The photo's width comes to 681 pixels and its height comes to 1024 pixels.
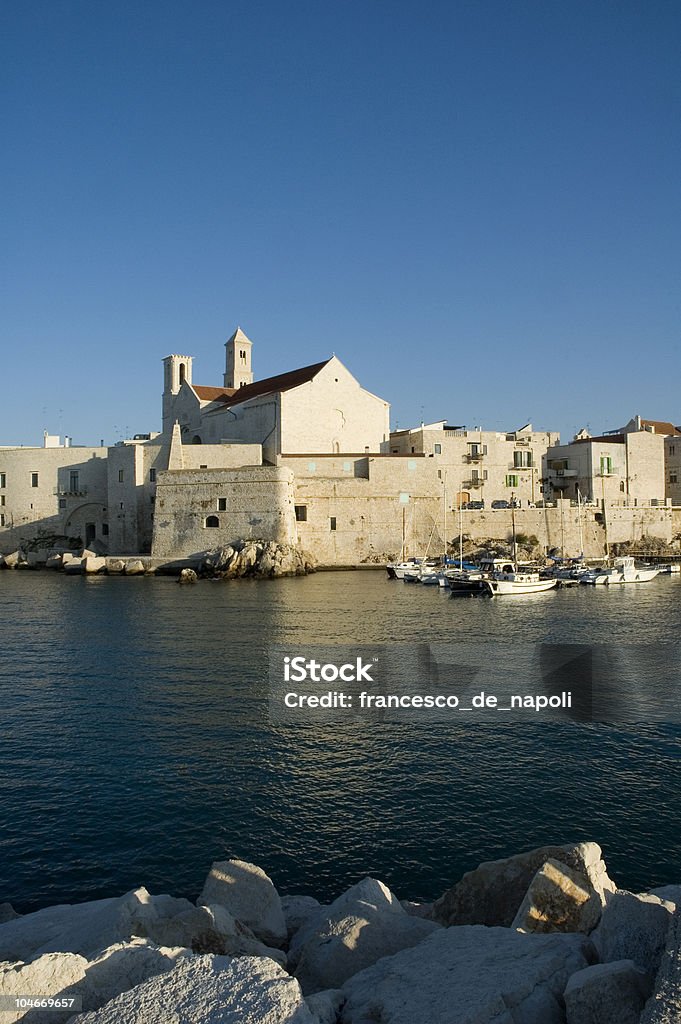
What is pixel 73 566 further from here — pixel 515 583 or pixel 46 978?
pixel 46 978

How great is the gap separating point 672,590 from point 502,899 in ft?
95.6

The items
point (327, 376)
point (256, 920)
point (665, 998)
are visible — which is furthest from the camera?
point (327, 376)

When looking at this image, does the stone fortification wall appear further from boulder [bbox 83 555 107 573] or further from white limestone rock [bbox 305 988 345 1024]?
white limestone rock [bbox 305 988 345 1024]

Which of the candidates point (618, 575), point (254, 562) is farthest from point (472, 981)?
point (618, 575)

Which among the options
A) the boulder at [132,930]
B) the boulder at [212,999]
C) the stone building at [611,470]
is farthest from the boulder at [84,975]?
the stone building at [611,470]

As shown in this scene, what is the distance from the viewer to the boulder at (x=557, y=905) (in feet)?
16.1

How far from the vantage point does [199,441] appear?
48875mm

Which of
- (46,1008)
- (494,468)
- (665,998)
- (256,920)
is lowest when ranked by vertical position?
(256,920)

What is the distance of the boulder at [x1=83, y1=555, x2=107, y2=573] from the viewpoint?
38.4m

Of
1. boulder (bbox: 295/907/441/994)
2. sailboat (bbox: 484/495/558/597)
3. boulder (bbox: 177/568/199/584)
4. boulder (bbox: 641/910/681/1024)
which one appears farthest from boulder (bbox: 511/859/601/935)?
boulder (bbox: 177/568/199/584)

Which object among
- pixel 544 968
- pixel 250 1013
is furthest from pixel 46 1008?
pixel 544 968

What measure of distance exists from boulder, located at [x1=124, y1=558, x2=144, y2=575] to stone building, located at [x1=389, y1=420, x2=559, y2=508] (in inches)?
646

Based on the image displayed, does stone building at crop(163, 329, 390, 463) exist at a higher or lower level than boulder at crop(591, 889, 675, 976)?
higher

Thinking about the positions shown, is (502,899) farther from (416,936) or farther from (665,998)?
(665,998)
